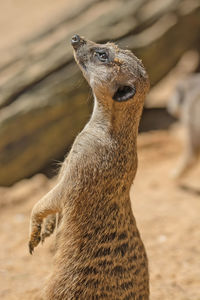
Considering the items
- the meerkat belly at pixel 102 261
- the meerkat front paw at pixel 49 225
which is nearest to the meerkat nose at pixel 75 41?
the meerkat belly at pixel 102 261

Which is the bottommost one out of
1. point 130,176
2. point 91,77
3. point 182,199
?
point 182,199

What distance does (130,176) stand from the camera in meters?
2.51

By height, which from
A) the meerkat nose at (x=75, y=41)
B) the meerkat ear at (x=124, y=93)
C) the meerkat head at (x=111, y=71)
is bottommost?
the meerkat ear at (x=124, y=93)

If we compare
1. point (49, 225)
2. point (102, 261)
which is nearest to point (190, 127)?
point (49, 225)

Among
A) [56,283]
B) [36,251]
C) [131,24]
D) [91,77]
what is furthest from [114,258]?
[131,24]

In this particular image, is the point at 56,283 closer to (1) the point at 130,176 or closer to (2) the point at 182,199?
(1) the point at 130,176

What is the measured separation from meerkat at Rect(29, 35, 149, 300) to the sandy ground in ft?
2.88

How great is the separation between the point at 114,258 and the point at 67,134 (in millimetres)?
3709

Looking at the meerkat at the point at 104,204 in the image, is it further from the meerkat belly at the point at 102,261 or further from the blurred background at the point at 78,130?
the blurred background at the point at 78,130

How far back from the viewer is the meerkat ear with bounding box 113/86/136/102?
2.41 m

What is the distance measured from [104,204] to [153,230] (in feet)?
7.03

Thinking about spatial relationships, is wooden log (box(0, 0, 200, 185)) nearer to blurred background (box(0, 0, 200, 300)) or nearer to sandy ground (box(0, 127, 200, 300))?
blurred background (box(0, 0, 200, 300))

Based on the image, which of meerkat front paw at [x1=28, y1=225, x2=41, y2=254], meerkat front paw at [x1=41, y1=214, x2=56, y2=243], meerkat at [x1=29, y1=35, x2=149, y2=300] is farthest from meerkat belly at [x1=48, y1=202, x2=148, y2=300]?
meerkat front paw at [x1=41, y1=214, x2=56, y2=243]

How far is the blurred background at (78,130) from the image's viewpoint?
3.81 metres
